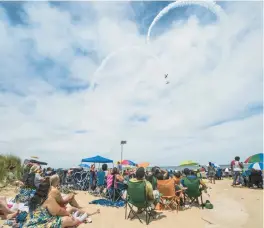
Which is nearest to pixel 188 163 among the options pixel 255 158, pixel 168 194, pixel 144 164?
pixel 255 158

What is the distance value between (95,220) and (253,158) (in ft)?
38.7

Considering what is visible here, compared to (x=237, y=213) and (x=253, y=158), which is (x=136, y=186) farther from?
(x=253, y=158)

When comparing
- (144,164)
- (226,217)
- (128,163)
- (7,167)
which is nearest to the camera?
(226,217)

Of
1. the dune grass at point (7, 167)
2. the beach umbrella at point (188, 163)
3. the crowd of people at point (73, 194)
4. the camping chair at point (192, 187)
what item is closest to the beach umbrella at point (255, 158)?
the crowd of people at point (73, 194)

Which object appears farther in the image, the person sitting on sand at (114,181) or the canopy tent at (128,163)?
A: the canopy tent at (128,163)

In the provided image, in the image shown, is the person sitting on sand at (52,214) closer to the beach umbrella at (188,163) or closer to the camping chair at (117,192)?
the camping chair at (117,192)

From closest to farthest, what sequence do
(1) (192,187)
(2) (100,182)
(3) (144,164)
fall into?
(1) (192,187) → (2) (100,182) → (3) (144,164)

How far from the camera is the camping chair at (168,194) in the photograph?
7.20 meters

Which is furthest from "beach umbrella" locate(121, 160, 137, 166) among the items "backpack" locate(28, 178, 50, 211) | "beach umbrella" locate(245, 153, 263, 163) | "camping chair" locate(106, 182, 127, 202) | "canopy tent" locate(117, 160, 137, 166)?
"backpack" locate(28, 178, 50, 211)

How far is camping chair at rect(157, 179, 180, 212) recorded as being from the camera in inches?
283

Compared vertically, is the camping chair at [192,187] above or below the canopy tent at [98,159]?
below

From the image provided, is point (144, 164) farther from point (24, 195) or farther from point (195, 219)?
point (195, 219)

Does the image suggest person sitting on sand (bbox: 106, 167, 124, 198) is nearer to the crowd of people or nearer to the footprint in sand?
the crowd of people

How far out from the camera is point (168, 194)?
725 centimetres
